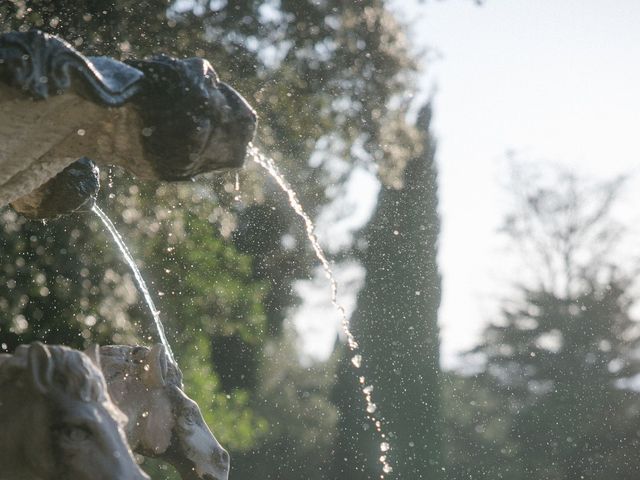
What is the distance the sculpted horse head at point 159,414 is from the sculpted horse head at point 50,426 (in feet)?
2.74

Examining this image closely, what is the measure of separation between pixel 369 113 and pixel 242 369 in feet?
28.3

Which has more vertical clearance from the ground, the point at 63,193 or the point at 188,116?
the point at 188,116

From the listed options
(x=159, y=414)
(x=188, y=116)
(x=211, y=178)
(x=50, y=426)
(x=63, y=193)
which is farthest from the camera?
(x=211, y=178)

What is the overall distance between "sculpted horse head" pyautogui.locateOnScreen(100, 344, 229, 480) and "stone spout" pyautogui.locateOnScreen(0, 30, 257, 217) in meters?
0.72

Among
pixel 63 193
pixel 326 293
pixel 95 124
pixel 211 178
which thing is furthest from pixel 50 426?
pixel 326 293

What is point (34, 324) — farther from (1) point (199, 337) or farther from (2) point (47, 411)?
(2) point (47, 411)

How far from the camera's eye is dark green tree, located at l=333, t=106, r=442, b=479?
20406 mm

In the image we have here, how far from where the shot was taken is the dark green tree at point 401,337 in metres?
20.4

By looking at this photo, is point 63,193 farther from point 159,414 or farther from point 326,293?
point 326,293

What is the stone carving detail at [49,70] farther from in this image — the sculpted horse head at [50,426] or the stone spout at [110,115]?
the sculpted horse head at [50,426]

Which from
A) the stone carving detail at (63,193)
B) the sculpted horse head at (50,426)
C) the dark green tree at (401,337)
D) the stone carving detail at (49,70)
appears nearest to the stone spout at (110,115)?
the stone carving detail at (49,70)

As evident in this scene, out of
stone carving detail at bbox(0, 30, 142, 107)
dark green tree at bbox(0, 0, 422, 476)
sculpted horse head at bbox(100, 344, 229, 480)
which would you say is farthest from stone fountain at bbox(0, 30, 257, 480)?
dark green tree at bbox(0, 0, 422, 476)

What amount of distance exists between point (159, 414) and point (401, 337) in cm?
1814

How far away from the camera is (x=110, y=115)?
6.15 feet
